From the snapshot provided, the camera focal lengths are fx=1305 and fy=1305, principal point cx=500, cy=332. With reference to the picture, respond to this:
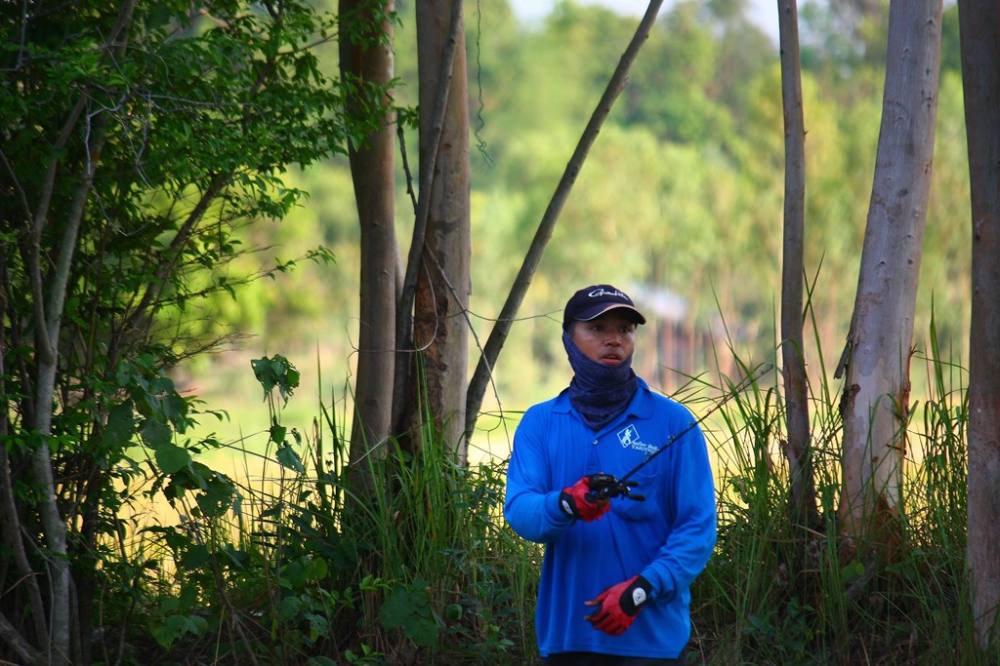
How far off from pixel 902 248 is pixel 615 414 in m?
2.67

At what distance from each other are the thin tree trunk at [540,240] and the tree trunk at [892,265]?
1337 millimetres

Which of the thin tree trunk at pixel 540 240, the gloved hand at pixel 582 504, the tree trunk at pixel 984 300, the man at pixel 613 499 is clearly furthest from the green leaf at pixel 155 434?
the tree trunk at pixel 984 300

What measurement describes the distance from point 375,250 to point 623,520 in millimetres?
3767

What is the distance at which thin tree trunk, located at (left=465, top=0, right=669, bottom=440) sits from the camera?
6.41 meters

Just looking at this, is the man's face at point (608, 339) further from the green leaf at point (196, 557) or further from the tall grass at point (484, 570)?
the green leaf at point (196, 557)

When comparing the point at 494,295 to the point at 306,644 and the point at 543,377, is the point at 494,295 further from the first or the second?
the point at 306,644

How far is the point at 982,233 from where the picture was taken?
477 cm

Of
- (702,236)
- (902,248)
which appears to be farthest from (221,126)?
(702,236)

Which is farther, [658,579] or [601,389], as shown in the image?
[601,389]

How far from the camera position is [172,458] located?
4.70m

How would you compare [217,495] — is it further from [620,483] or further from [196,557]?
[620,483]

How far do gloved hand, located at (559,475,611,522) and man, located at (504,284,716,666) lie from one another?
0.15 m

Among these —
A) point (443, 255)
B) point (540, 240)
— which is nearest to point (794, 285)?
point (540, 240)

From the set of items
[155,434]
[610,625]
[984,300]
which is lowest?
[610,625]
